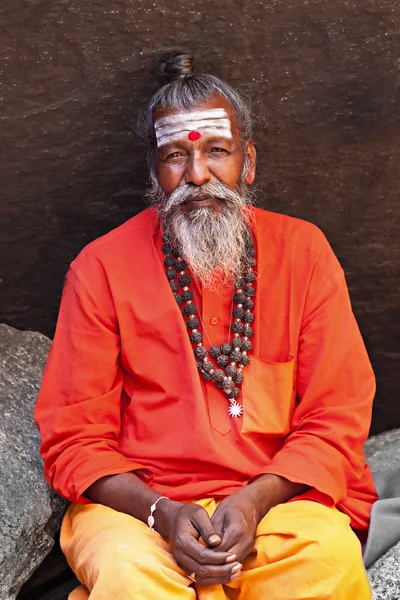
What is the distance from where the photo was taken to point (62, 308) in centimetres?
342

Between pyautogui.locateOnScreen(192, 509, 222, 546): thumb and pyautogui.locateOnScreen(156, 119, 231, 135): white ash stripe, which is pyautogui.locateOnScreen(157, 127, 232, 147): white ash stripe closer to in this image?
pyautogui.locateOnScreen(156, 119, 231, 135): white ash stripe

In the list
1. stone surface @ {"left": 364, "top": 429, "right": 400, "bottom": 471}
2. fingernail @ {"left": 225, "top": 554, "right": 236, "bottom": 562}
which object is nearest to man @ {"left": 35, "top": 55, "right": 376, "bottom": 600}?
fingernail @ {"left": 225, "top": 554, "right": 236, "bottom": 562}

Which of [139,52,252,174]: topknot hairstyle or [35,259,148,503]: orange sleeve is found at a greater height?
[139,52,252,174]: topknot hairstyle

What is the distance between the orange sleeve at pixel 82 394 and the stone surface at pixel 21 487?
177mm

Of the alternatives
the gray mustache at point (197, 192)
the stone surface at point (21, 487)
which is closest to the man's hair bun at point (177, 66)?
the gray mustache at point (197, 192)

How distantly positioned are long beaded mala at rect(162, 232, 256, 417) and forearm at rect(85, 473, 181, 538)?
413 mm

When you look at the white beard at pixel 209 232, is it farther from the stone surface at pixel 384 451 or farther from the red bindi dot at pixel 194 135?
the stone surface at pixel 384 451

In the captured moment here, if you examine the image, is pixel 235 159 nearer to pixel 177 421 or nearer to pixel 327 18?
pixel 327 18

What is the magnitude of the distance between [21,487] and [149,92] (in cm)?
154

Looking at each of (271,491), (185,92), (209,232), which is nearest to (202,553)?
(271,491)

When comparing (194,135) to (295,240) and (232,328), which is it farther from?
(232,328)

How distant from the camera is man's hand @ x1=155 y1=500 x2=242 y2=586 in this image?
283 centimetres

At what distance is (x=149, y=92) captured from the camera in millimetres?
3625

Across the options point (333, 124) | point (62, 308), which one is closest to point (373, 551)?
point (62, 308)
